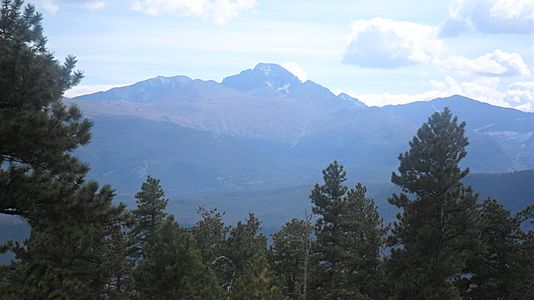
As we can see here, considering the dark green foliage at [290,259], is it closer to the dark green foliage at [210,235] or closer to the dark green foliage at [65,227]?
the dark green foliage at [210,235]

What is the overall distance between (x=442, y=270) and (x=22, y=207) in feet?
58.7

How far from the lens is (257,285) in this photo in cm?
2273

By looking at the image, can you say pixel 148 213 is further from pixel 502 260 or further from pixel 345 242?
pixel 502 260

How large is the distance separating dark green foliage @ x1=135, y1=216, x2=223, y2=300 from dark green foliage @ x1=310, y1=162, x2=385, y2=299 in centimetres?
943

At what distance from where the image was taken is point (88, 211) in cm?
1302

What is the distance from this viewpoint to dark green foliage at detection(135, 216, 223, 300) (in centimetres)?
2188

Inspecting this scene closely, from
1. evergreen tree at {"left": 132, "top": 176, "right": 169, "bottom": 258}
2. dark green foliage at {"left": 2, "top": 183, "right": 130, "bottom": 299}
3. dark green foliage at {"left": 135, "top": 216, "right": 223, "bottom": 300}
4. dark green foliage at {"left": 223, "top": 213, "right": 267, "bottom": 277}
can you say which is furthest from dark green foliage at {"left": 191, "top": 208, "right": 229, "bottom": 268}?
dark green foliage at {"left": 2, "top": 183, "right": 130, "bottom": 299}

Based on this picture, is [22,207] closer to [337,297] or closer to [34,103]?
[34,103]

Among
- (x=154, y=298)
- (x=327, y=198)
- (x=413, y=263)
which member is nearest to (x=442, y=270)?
(x=413, y=263)

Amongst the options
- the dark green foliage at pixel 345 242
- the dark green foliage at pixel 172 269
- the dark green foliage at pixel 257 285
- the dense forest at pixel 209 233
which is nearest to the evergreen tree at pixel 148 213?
the dense forest at pixel 209 233

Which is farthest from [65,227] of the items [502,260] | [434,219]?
[502,260]

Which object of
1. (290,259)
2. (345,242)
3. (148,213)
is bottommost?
(290,259)

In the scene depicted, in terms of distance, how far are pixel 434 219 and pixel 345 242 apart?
20.6 feet

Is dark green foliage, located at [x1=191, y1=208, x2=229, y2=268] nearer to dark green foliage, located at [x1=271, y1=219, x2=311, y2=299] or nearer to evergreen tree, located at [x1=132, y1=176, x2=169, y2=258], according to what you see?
dark green foliage, located at [x1=271, y1=219, x2=311, y2=299]
